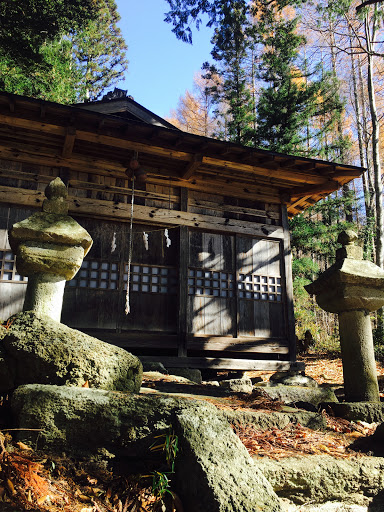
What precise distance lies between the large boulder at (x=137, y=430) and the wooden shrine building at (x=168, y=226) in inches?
211

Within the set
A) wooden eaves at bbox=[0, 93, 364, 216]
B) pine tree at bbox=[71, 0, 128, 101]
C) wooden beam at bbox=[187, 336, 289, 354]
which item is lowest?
wooden beam at bbox=[187, 336, 289, 354]

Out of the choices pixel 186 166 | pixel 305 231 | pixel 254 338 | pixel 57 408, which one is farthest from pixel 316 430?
pixel 305 231

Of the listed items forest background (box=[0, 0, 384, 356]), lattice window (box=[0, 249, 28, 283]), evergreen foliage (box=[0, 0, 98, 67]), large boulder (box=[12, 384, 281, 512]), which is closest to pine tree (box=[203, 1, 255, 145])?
forest background (box=[0, 0, 384, 356])

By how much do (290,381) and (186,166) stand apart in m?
5.10

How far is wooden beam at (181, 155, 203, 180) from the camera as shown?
847 centimetres

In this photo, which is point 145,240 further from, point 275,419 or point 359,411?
point 275,419

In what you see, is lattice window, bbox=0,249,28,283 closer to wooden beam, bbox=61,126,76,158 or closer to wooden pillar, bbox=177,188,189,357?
wooden beam, bbox=61,126,76,158

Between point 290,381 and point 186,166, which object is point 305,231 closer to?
point 186,166

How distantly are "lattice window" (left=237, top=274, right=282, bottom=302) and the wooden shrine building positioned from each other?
0.03 metres

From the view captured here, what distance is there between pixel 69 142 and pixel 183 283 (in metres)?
3.74

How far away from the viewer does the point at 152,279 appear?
8.77m

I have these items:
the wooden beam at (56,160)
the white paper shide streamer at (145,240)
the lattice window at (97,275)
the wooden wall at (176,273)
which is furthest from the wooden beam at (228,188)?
the lattice window at (97,275)

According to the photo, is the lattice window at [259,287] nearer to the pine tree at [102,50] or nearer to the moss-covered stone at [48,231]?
the moss-covered stone at [48,231]

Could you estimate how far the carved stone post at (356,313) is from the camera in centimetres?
531
